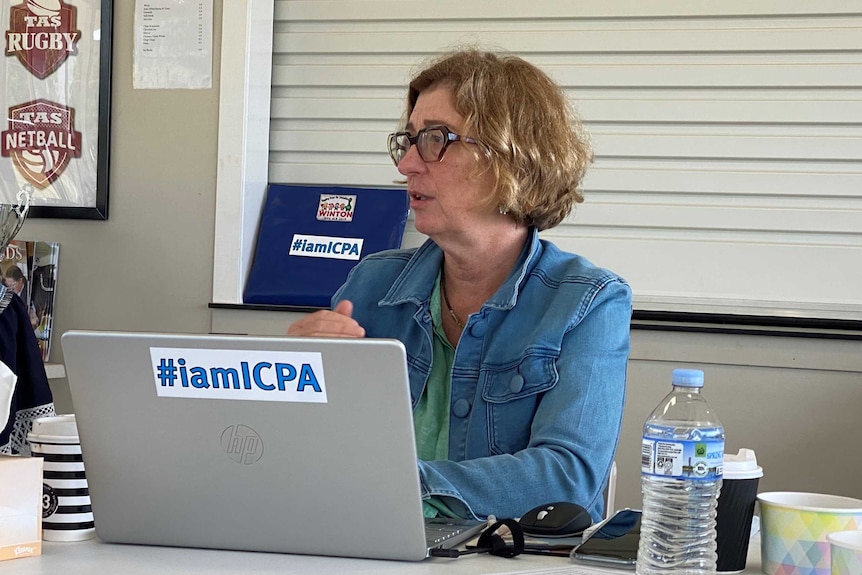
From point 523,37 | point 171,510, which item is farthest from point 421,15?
point 171,510

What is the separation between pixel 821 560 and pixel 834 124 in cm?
207

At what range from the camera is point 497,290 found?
6.32 ft

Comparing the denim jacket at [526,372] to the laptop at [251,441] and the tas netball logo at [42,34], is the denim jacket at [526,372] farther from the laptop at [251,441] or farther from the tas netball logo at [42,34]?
the tas netball logo at [42,34]

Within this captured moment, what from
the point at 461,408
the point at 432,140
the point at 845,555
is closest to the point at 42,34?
the point at 432,140

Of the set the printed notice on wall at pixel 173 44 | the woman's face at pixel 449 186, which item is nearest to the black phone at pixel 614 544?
the woman's face at pixel 449 186

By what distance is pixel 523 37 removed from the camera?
3.17 m

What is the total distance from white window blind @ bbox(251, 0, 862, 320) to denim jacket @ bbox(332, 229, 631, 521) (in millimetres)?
1193

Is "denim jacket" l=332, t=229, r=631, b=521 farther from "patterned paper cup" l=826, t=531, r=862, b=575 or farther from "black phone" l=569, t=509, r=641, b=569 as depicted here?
"patterned paper cup" l=826, t=531, r=862, b=575

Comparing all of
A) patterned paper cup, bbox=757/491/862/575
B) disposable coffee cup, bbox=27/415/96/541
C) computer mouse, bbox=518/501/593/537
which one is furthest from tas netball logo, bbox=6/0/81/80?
patterned paper cup, bbox=757/491/862/575

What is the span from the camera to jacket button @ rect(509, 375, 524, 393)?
1.75 meters

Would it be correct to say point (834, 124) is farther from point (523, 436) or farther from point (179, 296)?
point (179, 296)

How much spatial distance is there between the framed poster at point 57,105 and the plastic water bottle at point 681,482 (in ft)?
8.56

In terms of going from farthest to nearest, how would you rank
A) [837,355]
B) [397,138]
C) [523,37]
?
[523,37]
[837,355]
[397,138]

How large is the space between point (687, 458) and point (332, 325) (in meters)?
0.59
